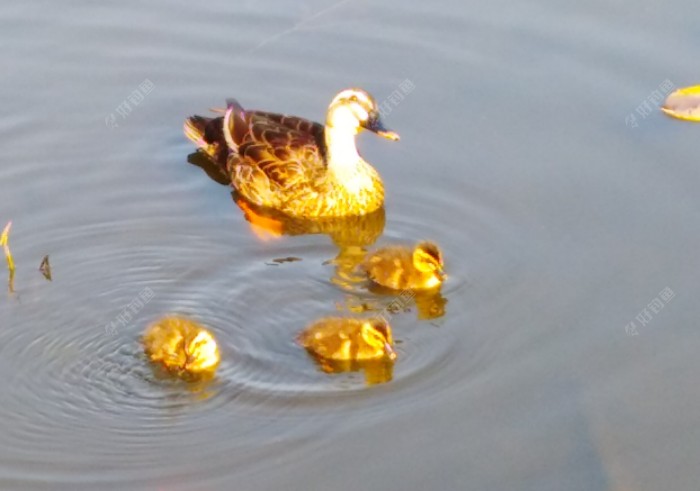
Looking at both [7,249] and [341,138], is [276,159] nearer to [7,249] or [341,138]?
[341,138]

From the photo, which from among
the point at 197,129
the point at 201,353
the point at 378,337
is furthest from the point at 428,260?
the point at 197,129

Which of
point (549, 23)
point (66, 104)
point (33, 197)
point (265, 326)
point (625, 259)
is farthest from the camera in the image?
point (549, 23)

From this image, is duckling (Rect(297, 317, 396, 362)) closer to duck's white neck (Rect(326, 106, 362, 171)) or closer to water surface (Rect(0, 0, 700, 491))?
water surface (Rect(0, 0, 700, 491))

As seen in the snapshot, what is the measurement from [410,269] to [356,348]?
0.75 m

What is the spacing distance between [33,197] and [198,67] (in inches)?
75.0

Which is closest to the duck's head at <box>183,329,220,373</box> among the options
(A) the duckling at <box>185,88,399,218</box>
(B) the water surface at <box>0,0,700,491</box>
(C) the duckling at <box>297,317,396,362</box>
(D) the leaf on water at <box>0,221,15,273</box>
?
(B) the water surface at <box>0,0,700,491</box>

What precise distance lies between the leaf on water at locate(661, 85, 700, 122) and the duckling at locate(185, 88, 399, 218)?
179 centimetres

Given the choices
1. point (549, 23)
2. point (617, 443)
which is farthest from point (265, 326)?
point (549, 23)

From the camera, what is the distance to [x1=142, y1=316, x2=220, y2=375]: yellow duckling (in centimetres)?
666

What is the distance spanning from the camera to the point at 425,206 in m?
8.30

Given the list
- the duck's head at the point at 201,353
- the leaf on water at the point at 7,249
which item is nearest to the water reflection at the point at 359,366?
the duck's head at the point at 201,353

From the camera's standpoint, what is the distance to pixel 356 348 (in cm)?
687

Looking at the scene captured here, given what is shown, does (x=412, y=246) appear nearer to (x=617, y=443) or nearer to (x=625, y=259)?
(x=625, y=259)

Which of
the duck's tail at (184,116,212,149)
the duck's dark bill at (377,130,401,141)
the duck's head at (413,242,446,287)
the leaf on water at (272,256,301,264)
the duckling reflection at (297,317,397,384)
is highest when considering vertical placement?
the duck's dark bill at (377,130,401,141)
